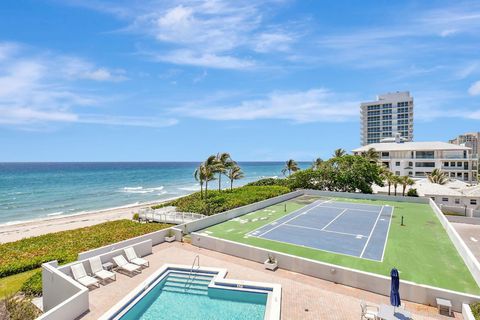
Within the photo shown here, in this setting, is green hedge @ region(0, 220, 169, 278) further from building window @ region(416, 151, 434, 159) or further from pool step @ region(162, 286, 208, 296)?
building window @ region(416, 151, 434, 159)

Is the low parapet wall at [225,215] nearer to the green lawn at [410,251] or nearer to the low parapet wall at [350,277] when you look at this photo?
the green lawn at [410,251]

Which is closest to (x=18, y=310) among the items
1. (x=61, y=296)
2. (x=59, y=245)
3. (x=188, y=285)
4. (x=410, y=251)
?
(x=61, y=296)

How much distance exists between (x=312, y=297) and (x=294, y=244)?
21.9 ft

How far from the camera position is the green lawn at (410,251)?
42.4ft

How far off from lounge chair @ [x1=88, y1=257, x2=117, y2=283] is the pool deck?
0.37 m

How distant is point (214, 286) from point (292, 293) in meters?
3.19

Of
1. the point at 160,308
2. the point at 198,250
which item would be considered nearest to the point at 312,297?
the point at 160,308

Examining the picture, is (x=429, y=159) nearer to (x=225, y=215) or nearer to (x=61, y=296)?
(x=225, y=215)

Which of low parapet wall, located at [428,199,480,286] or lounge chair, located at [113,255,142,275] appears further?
lounge chair, located at [113,255,142,275]

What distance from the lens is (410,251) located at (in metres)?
16.3

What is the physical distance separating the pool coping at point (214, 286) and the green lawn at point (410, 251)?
4.78 metres

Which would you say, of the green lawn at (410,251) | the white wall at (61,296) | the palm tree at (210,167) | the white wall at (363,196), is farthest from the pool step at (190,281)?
the white wall at (363,196)

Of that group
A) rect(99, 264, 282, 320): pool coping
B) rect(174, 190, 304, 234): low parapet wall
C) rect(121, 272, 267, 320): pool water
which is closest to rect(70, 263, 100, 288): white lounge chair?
rect(99, 264, 282, 320): pool coping

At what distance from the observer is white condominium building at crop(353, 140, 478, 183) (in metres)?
54.4
